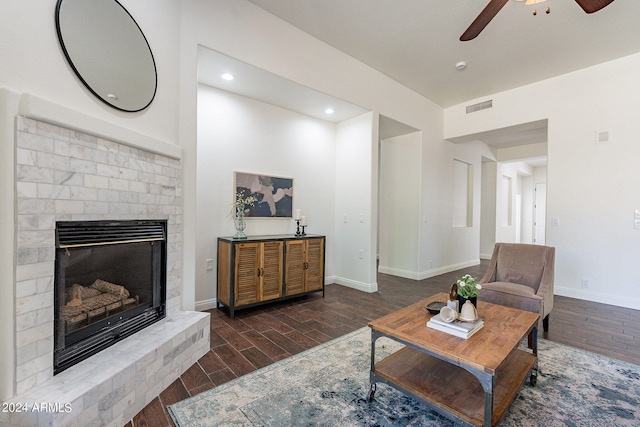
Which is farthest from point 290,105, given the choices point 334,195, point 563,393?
point 563,393

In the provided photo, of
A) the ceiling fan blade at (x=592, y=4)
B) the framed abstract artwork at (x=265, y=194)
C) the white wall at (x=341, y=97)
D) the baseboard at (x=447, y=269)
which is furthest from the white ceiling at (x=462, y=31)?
the baseboard at (x=447, y=269)

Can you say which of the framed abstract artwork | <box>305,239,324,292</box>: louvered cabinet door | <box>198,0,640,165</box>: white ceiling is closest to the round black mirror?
<box>198,0,640,165</box>: white ceiling

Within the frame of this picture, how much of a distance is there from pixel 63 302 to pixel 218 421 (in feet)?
3.58

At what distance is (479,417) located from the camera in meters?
1.37

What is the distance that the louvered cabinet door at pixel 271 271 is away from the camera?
11.3 ft

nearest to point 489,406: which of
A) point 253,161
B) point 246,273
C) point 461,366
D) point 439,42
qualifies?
point 461,366

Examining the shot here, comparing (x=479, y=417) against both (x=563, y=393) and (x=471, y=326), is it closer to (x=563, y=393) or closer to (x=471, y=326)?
(x=471, y=326)

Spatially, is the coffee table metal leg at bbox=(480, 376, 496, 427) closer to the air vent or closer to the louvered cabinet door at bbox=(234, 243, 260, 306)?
the louvered cabinet door at bbox=(234, 243, 260, 306)

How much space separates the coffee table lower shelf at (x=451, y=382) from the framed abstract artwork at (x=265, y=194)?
2593mm

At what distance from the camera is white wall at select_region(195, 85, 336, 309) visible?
3.46m

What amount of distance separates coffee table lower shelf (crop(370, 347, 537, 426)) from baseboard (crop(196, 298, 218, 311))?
7.82 feet

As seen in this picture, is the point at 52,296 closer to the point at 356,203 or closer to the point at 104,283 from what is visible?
the point at 104,283

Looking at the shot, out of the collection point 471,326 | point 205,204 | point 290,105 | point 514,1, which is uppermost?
point 514,1

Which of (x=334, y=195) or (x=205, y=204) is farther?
(x=334, y=195)
